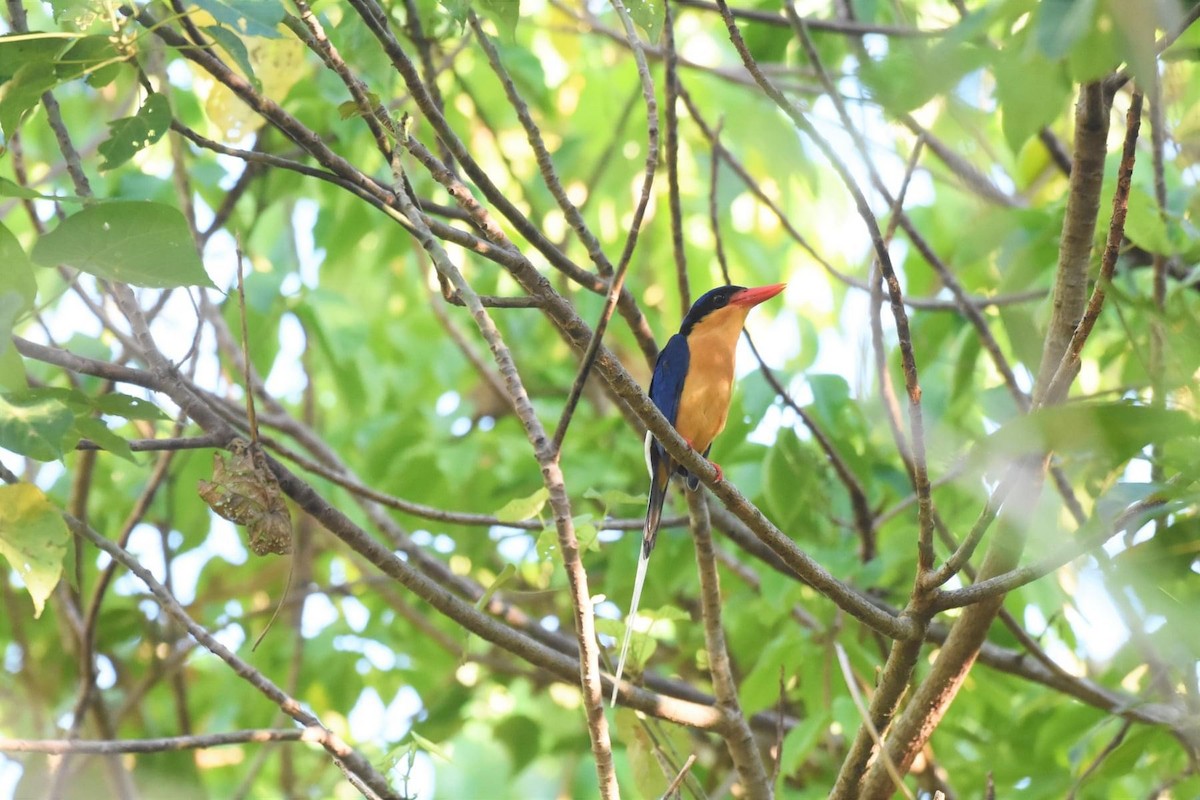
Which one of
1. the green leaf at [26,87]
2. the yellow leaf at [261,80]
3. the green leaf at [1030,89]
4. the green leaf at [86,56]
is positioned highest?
the yellow leaf at [261,80]

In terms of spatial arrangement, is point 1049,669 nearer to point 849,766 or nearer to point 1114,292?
point 849,766

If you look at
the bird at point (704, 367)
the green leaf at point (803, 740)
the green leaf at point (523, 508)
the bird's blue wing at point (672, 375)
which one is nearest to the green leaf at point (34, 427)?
the green leaf at point (523, 508)

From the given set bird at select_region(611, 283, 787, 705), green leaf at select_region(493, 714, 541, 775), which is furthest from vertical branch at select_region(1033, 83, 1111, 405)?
green leaf at select_region(493, 714, 541, 775)

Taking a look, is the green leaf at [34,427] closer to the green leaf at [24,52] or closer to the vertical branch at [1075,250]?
the green leaf at [24,52]

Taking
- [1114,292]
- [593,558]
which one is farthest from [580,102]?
[1114,292]

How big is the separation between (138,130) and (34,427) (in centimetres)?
85

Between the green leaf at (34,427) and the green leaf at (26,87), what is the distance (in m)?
0.60

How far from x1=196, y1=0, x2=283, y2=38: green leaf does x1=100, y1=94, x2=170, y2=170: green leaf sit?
389mm

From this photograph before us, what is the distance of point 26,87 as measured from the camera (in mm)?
2268

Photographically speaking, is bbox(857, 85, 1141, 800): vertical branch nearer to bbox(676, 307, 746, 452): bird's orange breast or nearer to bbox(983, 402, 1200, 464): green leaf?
bbox(983, 402, 1200, 464): green leaf

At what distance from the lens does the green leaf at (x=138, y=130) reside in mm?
2596

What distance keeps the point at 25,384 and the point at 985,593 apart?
2022mm

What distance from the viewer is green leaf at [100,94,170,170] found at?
102 inches

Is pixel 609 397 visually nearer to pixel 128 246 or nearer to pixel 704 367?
pixel 704 367
